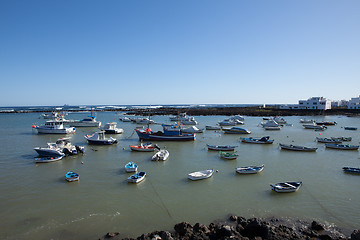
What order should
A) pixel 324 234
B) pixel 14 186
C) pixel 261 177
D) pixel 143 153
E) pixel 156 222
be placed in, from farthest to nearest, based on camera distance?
pixel 143 153 < pixel 261 177 < pixel 14 186 < pixel 156 222 < pixel 324 234

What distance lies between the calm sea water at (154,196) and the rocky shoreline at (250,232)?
99cm

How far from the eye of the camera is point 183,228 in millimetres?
11109

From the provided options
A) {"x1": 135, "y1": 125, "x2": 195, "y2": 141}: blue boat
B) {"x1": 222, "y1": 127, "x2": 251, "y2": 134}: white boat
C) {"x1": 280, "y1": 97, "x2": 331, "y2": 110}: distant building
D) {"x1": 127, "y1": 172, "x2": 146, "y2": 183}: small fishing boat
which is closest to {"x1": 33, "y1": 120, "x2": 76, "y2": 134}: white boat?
{"x1": 135, "y1": 125, "x2": 195, "y2": 141}: blue boat

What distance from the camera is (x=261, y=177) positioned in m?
19.2

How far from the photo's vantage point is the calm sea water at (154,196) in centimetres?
1235

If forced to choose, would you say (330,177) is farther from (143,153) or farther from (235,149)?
(143,153)

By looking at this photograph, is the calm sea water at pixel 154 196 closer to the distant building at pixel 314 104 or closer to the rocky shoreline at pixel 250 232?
the rocky shoreline at pixel 250 232

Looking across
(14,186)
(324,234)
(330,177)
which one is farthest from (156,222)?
(330,177)

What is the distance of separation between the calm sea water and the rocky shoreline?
0.99 m

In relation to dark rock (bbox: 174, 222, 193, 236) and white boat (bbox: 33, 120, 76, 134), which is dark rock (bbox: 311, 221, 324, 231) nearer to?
dark rock (bbox: 174, 222, 193, 236)

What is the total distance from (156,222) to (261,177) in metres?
10.7

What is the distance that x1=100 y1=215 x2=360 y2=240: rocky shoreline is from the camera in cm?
1050

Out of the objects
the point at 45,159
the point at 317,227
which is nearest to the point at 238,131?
the point at 45,159

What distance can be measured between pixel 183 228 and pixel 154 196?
476 cm
